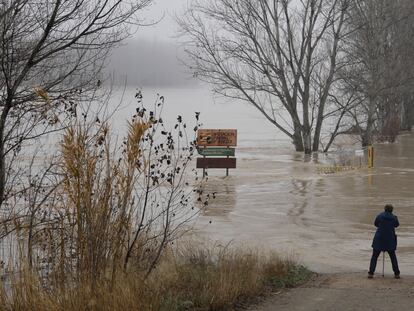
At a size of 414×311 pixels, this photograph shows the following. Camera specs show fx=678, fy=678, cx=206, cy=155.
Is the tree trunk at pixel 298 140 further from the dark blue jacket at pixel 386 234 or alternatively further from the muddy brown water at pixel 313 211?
the dark blue jacket at pixel 386 234

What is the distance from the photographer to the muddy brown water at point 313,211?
1325 centimetres

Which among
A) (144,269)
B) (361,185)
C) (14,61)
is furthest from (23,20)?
(361,185)

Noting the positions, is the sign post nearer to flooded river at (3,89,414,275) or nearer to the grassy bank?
flooded river at (3,89,414,275)

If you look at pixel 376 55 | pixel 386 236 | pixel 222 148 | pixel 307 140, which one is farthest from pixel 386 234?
pixel 376 55

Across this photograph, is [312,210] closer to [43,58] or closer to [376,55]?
[43,58]

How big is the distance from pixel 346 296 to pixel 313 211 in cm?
1083

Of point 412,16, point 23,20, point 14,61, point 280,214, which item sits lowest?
point 280,214

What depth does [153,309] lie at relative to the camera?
5883 millimetres

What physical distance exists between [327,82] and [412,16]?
1538 centimetres

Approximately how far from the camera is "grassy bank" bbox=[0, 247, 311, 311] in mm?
5715

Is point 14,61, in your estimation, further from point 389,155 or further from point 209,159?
point 389,155

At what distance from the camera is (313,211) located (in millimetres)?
18625

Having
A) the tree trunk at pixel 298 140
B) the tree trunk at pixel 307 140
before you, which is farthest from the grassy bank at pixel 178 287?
the tree trunk at pixel 298 140

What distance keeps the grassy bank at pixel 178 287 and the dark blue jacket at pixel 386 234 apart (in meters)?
1.25
